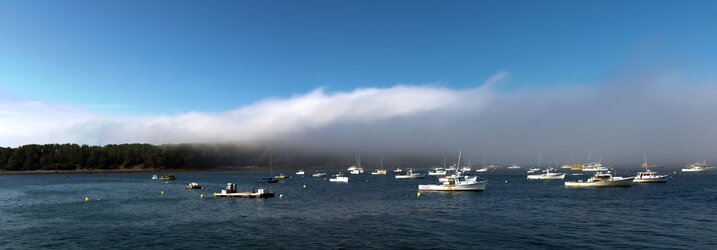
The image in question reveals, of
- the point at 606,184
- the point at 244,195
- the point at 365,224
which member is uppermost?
the point at 244,195

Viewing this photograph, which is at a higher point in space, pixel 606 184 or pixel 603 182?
pixel 603 182

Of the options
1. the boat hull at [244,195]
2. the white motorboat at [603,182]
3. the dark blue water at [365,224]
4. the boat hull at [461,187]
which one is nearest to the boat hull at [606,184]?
the white motorboat at [603,182]

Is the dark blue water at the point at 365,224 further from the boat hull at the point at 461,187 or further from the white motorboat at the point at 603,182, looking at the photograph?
the white motorboat at the point at 603,182

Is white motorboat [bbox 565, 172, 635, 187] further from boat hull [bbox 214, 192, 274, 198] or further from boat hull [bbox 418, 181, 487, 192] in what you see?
boat hull [bbox 214, 192, 274, 198]

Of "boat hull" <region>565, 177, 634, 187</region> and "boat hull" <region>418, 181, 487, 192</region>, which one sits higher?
"boat hull" <region>418, 181, 487, 192</region>

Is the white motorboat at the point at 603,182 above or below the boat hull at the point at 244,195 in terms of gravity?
below

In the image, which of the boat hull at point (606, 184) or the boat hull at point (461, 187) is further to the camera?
the boat hull at point (606, 184)

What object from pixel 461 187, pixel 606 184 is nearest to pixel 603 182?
pixel 606 184

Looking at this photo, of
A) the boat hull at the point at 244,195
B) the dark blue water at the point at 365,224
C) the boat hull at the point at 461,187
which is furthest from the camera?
the boat hull at the point at 461,187

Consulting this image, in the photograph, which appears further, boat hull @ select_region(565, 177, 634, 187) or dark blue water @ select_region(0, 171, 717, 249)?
boat hull @ select_region(565, 177, 634, 187)

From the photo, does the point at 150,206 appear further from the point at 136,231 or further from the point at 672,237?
the point at 672,237

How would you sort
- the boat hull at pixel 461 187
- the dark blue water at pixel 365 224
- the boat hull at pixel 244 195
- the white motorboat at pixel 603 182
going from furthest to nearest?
the white motorboat at pixel 603 182 → the boat hull at pixel 461 187 → the boat hull at pixel 244 195 → the dark blue water at pixel 365 224

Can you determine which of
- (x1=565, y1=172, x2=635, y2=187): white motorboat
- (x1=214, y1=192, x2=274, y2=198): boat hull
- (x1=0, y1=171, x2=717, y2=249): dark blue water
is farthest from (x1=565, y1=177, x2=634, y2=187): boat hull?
(x1=214, y1=192, x2=274, y2=198): boat hull

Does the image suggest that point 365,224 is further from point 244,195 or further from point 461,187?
point 461,187
